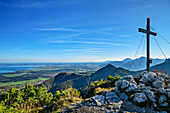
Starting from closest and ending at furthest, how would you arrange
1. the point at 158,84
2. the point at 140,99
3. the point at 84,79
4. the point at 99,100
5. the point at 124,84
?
1. the point at 140,99
2. the point at 99,100
3. the point at 124,84
4. the point at 158,84
5. the point at 84,79

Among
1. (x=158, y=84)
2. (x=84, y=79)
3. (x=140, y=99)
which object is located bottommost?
(x=84, y=79)

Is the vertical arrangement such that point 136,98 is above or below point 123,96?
above

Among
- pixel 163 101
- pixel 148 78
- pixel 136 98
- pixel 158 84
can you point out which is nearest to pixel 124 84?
pixel 136 98

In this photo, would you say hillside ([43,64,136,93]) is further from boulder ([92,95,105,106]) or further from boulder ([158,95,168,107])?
boulder ([92,95,105,106])

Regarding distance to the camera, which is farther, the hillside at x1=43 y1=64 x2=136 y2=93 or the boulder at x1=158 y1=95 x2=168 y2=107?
the hillside at x1=43 y1=64 x2=136 y2=93

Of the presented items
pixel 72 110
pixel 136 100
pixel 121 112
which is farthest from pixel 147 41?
pixel 72 110

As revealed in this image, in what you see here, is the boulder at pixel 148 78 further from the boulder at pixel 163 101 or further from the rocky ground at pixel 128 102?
the boulder at pixel 163 101

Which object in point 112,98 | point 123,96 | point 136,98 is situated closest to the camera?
point 136,98

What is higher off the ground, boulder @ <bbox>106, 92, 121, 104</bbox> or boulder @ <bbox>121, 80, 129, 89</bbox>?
boulder @ <bbox>121, 80, 129, 89</bbox>

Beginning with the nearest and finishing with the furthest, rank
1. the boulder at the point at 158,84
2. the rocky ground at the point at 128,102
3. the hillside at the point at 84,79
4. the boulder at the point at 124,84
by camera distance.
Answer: the rocky ground at the point at 128,102
the boulder at the point at 124,84
the boulder at the point at 158,84
the hillside at the point at 84,79

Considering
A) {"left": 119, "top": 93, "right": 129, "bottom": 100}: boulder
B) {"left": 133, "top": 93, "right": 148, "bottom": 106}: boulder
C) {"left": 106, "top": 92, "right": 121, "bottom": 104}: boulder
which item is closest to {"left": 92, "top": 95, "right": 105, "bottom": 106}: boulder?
{"left": 106, "top": 92, "right": 121, "bottom": 104}: boulder

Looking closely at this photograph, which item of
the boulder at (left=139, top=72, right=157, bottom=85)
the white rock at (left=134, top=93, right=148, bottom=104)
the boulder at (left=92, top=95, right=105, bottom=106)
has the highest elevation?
the boulder at (left=139, top=72, right=157, bottom=85)

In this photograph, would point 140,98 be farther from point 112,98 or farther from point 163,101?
point 112,98

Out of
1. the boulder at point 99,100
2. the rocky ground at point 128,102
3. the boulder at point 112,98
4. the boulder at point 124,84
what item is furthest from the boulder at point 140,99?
the boulder at point 99,100
